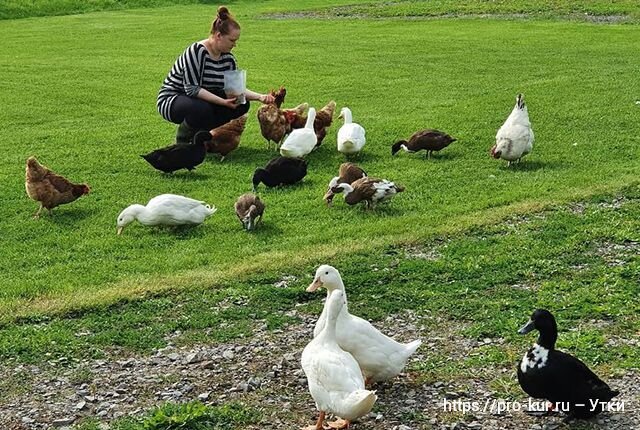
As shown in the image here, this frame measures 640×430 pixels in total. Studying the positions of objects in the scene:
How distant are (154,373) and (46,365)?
76 cm

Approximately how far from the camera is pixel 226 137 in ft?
37.4

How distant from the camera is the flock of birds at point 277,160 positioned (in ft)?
28.5

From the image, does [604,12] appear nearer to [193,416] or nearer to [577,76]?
[577,76]

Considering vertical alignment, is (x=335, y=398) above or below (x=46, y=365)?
above

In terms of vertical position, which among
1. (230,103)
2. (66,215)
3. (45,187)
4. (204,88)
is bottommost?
(66,215)

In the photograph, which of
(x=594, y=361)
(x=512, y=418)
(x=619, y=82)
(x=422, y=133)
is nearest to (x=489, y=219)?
(x=422, y=133)

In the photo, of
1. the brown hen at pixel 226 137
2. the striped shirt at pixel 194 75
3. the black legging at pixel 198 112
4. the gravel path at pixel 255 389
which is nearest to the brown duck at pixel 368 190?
the brown hen at pixel 226 137

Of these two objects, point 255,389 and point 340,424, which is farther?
point 255,389

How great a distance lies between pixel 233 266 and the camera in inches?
305

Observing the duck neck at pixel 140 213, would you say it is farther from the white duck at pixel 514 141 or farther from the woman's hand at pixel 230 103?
the white duck at pixel 514 141

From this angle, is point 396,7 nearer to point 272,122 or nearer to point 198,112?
point 272,122

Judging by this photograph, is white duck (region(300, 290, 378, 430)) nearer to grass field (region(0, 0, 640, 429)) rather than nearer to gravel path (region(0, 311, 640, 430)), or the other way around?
gravel path (region(0, 311, 640, 430))

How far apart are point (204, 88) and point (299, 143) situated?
172 cm

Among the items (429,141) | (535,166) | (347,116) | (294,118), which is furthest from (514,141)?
(294,118)
